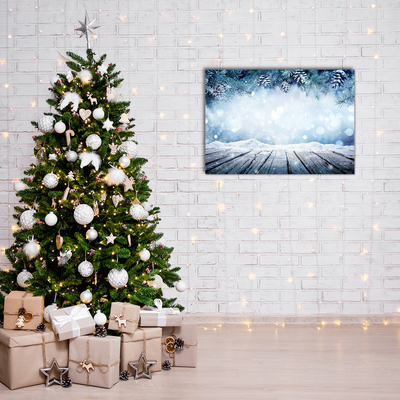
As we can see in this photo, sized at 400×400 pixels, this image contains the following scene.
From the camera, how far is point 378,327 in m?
2.45

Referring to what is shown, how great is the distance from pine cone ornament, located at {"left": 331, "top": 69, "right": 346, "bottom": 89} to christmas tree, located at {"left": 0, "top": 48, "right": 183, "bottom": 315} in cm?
152

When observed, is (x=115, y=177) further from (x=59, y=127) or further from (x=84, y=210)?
→ (x=59, y=127)

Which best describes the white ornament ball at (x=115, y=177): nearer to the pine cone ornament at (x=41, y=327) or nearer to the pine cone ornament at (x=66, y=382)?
the pine cone ornament at (x=41, y=327)

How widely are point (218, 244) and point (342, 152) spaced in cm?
109

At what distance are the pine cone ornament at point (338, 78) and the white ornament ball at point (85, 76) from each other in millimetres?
1656

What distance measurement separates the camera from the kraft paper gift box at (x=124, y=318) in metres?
1.66

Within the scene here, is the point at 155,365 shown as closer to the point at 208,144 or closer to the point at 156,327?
the point at 156,327

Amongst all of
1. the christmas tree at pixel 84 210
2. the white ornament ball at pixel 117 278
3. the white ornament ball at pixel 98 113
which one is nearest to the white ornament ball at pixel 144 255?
the christmas tree at pixel 84 210

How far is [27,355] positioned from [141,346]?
50 centimetres

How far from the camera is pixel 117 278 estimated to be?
1714 mm

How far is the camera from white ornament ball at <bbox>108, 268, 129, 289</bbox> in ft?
5.63

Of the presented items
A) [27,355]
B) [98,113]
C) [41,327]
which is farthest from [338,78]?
[27,355]

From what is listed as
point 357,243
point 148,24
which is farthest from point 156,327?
point 148,24

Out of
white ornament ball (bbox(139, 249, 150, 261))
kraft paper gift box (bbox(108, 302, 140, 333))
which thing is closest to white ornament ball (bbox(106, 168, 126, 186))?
white ornament ball (bbox(139, 249, 150, 261))
